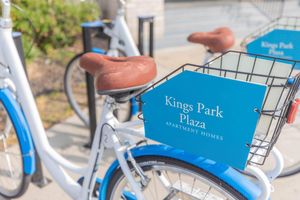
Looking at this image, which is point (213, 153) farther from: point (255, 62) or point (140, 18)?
point (140, 18)

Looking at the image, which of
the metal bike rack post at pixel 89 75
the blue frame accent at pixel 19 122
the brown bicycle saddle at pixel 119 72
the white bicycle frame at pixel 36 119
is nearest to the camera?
the brown bicycle saddle at pixel 119 72

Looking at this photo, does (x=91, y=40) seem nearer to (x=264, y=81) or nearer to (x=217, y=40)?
(x=217, y=40)

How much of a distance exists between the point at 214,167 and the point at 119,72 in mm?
568

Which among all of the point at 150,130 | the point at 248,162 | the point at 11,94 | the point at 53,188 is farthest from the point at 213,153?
the point at 53,188

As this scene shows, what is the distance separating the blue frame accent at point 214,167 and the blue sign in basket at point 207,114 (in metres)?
0.07

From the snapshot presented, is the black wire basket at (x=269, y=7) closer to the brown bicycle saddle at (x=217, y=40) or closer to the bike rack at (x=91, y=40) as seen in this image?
the bike rack at (x=91, y=40)

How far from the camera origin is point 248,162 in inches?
51.3

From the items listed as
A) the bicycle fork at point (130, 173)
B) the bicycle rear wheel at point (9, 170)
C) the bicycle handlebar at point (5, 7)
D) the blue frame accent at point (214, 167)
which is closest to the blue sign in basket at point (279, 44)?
the blue frame accent at point (214, 167)

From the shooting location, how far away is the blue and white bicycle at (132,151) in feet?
4.43

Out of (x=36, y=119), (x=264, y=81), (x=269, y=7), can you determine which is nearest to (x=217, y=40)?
(x=264, y=81)

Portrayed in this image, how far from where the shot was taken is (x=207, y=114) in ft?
4.11

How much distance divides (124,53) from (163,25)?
11.8ft

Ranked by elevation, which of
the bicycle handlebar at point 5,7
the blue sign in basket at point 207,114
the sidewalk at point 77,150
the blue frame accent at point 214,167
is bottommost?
the sidewalk at point 77,150

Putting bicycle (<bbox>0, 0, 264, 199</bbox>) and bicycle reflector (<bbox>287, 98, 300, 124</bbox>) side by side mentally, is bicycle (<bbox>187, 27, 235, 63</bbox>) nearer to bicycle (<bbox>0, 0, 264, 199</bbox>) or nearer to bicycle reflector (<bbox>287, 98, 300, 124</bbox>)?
bicycle (<bbox>0, 0, 264, 199</bbox>)
